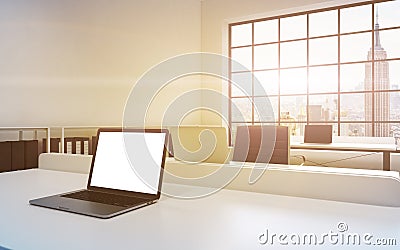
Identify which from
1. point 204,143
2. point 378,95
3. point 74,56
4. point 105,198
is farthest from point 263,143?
point 378,95

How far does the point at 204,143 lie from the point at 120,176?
1.99ft

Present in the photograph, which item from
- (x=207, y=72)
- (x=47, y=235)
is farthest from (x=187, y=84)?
(x=47, y=235)

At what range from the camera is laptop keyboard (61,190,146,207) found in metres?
0.92

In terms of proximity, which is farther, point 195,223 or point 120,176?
point 120,176

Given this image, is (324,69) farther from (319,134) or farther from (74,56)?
(74,56)

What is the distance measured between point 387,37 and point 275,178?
449cm

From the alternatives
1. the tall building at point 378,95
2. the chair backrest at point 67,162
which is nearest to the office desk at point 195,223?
the chair backrest at point 67,162

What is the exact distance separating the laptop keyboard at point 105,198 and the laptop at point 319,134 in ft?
11.3

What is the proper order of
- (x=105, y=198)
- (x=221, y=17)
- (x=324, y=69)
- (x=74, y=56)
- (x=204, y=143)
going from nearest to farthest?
(x=105, y=198) < (x=204, y=143) < (x=74, y=56) < (x=324, y=69) < (x=221, y=17)

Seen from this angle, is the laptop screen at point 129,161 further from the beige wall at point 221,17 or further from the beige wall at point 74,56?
the beige wall at point 221,17

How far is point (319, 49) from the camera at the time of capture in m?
5.09

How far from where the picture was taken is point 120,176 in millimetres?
1029

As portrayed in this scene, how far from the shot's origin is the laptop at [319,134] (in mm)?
3973

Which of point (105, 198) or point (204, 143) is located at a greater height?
point (204, 143)
